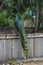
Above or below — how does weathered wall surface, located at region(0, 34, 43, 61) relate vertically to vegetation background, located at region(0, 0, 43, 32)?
below

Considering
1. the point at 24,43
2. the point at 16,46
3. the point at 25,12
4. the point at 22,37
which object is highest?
the point at 25,12

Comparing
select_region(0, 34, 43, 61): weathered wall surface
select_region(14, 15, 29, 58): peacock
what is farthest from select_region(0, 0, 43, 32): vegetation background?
select_region(14, 15, 29, 58): peacock

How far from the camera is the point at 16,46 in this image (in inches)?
304

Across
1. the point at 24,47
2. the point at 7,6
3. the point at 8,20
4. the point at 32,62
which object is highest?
the point at 7,6

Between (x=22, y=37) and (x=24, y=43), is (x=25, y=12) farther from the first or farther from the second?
(x=24, y=43)

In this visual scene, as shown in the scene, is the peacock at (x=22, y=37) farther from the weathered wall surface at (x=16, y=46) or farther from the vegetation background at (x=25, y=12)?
the vegetation background at (x=25, y=12)

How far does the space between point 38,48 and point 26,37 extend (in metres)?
0.72

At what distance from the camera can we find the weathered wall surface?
7520 millimetres

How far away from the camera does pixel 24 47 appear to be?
7492 millimetres

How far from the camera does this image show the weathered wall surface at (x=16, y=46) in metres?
7.52

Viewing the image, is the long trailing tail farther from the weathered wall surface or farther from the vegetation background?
the vegetation background

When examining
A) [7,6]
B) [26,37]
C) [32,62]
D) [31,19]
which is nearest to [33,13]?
[31,19]

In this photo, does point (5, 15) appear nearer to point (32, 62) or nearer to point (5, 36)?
point (5, 36)

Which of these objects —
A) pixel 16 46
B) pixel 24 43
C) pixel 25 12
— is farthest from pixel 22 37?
pixel 25 12
